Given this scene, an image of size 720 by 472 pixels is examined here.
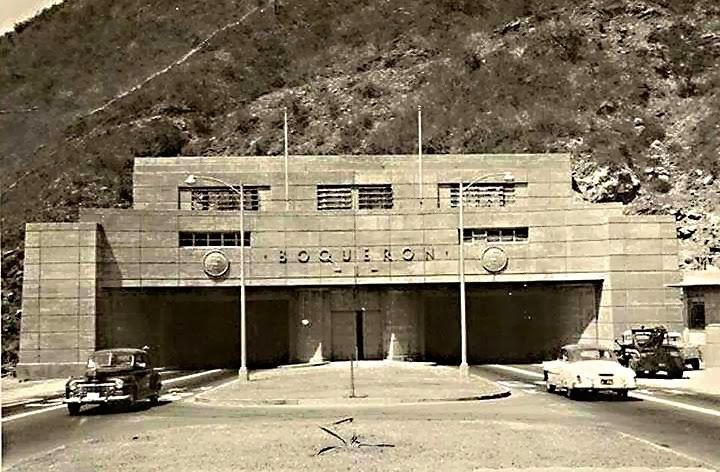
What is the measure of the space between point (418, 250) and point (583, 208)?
976 cm

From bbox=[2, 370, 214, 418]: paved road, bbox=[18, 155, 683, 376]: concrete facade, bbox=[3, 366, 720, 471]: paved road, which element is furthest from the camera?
bbox=[18, 155, 683, 376]: concrete facade

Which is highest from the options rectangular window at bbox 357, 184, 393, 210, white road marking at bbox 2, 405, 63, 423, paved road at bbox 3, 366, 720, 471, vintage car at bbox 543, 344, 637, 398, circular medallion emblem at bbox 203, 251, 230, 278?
rectangular window at bbox 357, 184, 393, 210

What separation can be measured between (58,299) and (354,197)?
20872mm

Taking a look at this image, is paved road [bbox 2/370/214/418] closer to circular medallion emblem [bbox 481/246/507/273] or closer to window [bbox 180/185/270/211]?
circular medallion emblem [bbox 481/246/507/273]

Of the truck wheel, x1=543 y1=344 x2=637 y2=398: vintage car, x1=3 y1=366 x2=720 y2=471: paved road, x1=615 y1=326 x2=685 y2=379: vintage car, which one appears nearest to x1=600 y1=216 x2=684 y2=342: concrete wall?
x1=615 y1=326 x2=685 y2=379: vintage car

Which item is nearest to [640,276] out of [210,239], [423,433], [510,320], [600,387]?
[510,320]

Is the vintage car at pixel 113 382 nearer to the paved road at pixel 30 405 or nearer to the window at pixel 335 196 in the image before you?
the paved road at pixel 30 405

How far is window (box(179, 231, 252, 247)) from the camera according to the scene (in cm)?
5425

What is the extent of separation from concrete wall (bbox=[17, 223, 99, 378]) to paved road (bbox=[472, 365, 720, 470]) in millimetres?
24740

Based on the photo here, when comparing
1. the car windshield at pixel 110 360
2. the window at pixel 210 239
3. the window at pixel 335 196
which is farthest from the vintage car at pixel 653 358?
the window at pixel 335 196

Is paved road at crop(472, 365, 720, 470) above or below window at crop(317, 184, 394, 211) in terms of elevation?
below

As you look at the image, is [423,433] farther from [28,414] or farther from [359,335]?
[359,335]

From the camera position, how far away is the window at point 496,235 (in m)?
55.5

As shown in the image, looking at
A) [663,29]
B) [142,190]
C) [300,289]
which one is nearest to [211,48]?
[663,29]
